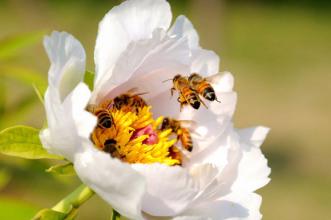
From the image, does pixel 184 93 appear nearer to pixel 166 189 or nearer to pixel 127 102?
pixel 127 102

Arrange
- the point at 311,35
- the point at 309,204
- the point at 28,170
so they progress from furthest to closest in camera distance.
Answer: the point at 311,35 < the point at 309,204 < the point at 28,170

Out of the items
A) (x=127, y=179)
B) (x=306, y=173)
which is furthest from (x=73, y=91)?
(x=306, y=173)

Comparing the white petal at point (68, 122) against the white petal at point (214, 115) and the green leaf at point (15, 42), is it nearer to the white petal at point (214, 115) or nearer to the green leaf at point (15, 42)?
the white petal at point (214, 115)

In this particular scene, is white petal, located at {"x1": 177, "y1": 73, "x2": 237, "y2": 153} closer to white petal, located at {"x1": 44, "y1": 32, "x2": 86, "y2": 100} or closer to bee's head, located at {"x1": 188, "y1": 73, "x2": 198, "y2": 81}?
bee's head, located at {"x1": 188, "y1": 73, "x2": 198, "y2": 81}

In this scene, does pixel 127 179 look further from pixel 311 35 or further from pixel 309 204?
pixel 311 35

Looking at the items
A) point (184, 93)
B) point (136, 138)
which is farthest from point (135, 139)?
point (184, 93)

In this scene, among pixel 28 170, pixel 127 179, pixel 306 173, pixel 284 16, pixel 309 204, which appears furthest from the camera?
pixel 284 16
